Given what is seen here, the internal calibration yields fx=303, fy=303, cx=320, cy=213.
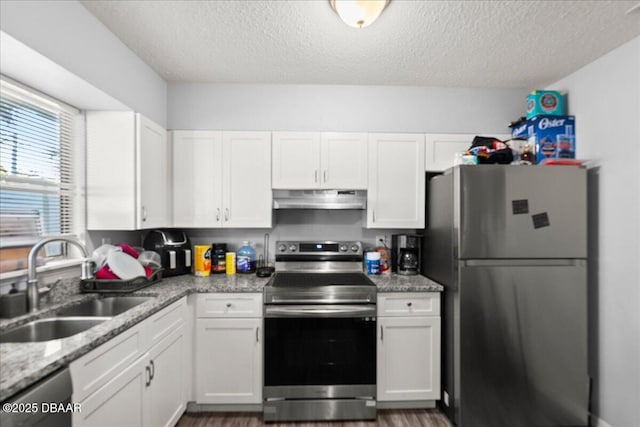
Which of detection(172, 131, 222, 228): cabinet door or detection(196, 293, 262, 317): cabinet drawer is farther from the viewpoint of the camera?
detection(172, 131, 222, 228): cabinet door

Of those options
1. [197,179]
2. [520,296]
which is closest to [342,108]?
[197,179]

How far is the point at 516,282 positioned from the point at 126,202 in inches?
102

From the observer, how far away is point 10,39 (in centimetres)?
125

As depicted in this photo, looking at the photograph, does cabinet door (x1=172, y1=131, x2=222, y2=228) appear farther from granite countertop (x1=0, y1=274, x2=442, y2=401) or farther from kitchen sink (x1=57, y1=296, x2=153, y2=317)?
kitchen sink (x1=57, y1=296, x2=153, y2=317)

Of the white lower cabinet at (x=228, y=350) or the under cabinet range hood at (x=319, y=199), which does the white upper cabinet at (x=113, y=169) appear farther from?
the under cabinet range hood at (x=319, y=199)

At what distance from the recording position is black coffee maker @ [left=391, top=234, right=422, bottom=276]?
2480 mm

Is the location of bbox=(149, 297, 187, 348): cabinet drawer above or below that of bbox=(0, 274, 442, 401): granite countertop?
below

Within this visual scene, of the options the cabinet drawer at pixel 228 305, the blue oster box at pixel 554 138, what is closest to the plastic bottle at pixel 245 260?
the cabinet drawer at pixel 228 305

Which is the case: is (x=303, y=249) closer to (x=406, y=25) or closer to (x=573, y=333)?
(x=406, y=25)

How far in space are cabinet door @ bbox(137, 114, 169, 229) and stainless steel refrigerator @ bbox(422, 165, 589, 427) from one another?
6.89 ft

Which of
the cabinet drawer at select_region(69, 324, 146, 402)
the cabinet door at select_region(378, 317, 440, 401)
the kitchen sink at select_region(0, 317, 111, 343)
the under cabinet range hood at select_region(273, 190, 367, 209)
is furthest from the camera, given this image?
the under cabinet range hood at select_region(273, 190, 367, 209)

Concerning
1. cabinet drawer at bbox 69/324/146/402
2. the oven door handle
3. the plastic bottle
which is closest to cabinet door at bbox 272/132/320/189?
the plastic bottle

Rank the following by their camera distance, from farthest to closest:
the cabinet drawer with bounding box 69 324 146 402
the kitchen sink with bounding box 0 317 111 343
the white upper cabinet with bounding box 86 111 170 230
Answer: the white upper cabinet with bounding box 86 111 170 230, the kitchen sink with bounding box 0 317 111 343, the cabinet drawer with bounding box 69 324 146 402

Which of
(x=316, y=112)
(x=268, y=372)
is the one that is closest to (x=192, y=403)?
(x=268, y=372)
